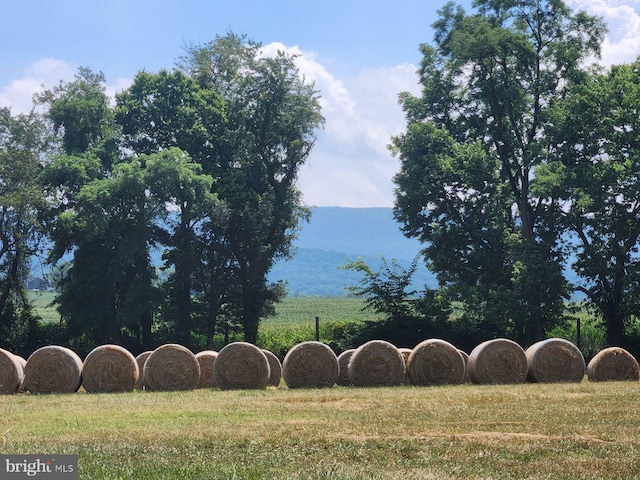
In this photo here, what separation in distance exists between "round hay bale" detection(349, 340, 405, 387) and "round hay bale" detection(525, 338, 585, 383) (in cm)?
348

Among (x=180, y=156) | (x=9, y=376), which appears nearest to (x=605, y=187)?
(x=180, y=156)

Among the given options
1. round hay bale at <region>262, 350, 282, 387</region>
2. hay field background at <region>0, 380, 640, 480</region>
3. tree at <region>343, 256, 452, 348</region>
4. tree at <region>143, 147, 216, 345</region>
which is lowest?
hay field background at <region>0, 380, 640, 480</region>

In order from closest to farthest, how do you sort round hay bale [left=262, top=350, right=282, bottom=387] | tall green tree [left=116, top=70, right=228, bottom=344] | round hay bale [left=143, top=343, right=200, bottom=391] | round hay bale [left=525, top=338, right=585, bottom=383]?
round hay bale [left=143, top=343, right=200, bottom=391] → round hay bale [left=525, top=338, right=585, bottom=383] → round hay bale [left=262, top=350, right=282, bottom=387] → tall green tree [left=116, top=70, right=228, bottom=344]

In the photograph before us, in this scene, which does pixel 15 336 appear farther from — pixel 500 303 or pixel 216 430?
pixel 216 430

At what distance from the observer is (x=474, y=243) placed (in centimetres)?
3597

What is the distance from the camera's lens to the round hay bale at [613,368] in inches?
977

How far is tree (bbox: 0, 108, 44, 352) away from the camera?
36312 mm

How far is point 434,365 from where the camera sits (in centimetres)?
2352

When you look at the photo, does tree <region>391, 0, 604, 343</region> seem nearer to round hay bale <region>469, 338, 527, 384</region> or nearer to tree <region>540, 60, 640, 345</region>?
tree <region>540, 60, 640, 345</region>

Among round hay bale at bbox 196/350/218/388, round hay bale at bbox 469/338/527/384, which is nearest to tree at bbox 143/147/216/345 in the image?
round hay bale at bbox 196/350/218/388

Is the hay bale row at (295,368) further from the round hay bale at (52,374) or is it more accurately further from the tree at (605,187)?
the tree at (605,187)

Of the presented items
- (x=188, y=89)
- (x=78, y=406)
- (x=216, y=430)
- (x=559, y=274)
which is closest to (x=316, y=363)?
(x=78, y=406)

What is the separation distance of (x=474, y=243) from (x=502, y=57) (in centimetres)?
734

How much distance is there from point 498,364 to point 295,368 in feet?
17.0
